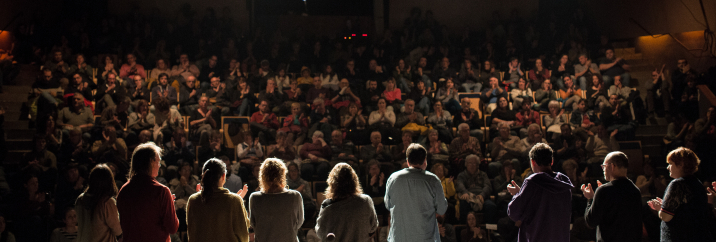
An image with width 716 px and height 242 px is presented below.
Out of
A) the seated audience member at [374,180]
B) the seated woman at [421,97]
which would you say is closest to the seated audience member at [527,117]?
the seated woman at [421,97]

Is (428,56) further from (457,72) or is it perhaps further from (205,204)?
(205,204)

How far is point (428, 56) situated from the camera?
10547 millimetres

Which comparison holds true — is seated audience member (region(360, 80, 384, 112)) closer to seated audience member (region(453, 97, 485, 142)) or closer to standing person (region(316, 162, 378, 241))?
seated audience member (region(453, 97, 485, 142))

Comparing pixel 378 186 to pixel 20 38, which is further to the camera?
pixel 20 38

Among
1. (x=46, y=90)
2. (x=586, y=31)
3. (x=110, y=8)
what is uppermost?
(x=110, y=8)

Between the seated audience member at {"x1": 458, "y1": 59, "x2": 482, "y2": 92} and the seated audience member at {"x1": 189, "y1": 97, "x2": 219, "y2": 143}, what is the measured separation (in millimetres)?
4539

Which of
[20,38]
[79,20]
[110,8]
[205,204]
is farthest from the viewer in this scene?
[110,8]

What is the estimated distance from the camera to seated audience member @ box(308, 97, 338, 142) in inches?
314

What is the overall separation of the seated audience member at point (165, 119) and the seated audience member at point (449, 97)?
165 inches

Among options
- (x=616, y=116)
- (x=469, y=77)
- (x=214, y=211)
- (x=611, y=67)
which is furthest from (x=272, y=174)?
(x=611, y=67)

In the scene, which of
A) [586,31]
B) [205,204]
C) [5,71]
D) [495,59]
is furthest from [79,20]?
[586,31]

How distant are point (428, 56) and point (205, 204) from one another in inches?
322

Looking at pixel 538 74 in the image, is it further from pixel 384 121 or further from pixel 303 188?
pixel 303 188

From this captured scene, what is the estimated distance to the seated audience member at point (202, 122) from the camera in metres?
7.74
